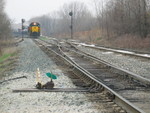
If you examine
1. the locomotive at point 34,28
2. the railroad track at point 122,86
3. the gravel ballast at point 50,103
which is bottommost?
the gravel ballast at point 50,103

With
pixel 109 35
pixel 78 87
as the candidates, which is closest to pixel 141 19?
pixel 109 35

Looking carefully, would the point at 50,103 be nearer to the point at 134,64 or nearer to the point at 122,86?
the point at 122,86

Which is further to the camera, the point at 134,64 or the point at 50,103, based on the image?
the point at 134,64

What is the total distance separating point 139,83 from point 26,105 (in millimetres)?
3804

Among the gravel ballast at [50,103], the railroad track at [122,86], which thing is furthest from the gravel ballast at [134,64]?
the gravel ballast at [50,103]

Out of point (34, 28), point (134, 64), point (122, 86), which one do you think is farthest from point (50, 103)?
point (34, 28)

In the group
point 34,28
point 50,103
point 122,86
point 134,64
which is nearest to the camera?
point 50,103

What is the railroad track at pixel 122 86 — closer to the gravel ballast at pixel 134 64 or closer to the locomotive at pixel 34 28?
the gravel ballast at pixel 134 64

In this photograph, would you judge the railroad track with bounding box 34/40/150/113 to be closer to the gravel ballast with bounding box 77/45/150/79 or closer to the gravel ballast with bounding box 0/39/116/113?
the gravel ballast with bounding box 0/39/116/113

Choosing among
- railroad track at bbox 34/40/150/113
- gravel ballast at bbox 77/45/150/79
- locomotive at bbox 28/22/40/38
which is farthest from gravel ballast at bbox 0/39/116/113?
locomotive at bbox 28/22/40/38

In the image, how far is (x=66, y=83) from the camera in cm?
838

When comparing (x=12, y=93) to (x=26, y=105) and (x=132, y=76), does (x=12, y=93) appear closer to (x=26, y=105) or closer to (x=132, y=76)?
(x=26, y=105)

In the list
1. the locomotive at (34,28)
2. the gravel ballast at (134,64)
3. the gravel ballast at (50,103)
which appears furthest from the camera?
the locomotive at (34,28)

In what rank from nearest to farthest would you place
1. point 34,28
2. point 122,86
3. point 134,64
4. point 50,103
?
point 50,103, point 122,86, point 134,64, point 34,28
